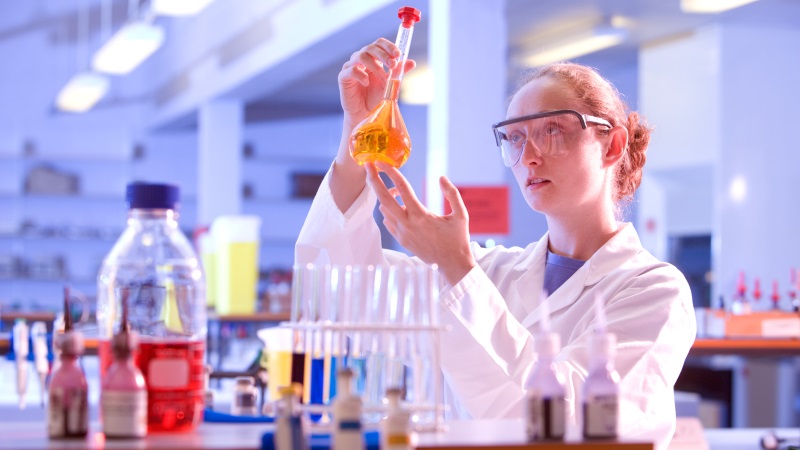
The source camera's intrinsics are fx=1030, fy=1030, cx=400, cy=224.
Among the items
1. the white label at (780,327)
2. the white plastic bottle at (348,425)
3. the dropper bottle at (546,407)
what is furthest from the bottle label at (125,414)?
the white label at (780,327)

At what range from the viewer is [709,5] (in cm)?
651

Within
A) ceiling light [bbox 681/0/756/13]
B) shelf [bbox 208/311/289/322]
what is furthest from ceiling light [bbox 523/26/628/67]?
shelf [bbox 208/311/289/322]

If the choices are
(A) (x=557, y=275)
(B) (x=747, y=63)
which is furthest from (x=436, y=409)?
(B) (x=747, y=63)

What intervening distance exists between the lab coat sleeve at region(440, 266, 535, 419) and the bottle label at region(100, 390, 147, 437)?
0.58 metres

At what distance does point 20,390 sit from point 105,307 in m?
2.10

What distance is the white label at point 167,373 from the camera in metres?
1.15

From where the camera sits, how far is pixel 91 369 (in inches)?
245

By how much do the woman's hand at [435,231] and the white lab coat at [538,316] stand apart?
3cm

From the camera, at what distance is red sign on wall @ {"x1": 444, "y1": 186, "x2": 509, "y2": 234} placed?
482 centimetres

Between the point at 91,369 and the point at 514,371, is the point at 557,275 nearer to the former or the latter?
the point at 514,371

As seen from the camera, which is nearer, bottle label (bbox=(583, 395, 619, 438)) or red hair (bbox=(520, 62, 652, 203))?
bottle label (bbox=(583, 395, 619, 438))

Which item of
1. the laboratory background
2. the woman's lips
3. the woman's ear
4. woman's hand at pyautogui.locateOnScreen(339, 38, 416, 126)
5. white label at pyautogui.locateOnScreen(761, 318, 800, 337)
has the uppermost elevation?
the laboratory background

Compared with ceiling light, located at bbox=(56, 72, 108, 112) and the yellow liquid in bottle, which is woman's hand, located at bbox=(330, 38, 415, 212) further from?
ceiling light, located at bbox=(56, 72, 108, 112)

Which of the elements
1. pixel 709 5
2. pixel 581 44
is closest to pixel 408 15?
pixel 709 5
